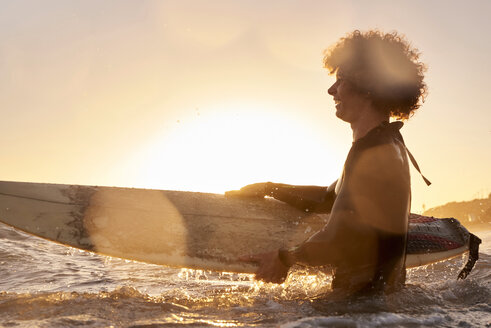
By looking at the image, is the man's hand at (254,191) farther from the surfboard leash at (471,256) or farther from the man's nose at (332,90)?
the surfboard leash at (471,256)

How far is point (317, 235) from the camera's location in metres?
2.54

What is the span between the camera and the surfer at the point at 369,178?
2.47 m

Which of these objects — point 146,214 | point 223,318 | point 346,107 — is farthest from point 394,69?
point 146,214

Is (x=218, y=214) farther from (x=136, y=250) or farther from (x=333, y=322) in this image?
(x=333, y=322)

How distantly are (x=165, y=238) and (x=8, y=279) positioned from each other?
8.91 ft

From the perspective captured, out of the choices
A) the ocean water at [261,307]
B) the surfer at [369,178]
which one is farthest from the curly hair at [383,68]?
the ocean water at [261,307]

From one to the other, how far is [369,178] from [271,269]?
3.04 ft

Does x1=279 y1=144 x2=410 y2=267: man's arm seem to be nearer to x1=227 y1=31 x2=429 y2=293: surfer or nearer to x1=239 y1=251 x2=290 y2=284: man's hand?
x1=227 y1=31 x2=429 y2=293: surfer

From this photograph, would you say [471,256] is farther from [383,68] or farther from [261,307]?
[261,307]

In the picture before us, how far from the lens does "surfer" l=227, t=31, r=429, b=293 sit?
8.11 ft

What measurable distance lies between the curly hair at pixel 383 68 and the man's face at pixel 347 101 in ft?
0.13

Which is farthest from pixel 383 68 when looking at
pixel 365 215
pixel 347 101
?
pixel 365 215

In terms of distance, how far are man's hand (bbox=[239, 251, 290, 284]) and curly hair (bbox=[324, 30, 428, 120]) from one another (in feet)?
4.66

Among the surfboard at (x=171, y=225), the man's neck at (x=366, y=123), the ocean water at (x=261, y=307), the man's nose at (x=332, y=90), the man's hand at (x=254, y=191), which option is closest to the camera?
the ocean water at (x=261, y=307)
